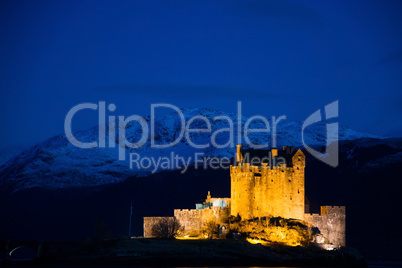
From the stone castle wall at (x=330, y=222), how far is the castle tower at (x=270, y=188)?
2085 mm

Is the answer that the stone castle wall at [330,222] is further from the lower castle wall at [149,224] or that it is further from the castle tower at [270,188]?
the lower castle wall at [149,224]

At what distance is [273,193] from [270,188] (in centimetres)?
76

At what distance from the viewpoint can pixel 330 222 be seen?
108 meters

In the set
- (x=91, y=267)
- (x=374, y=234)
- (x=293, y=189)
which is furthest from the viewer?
(x=374, y=234)

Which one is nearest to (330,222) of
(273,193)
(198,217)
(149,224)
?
(273,193)

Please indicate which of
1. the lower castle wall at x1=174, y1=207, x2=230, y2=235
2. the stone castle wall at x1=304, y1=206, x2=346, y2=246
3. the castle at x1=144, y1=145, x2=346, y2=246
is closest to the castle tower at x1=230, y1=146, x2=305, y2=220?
the castle at x1=144, y1=145, x2=346, y2=246

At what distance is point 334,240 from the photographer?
4259 inches

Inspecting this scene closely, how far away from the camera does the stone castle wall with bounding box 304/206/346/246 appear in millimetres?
106938

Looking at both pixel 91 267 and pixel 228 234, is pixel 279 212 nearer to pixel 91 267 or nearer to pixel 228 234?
pixel 228 234

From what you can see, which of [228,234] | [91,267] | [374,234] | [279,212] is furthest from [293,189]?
[374,234]

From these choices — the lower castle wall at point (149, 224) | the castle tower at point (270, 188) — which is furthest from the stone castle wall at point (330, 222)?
the lower castle wall at point (149, 224)

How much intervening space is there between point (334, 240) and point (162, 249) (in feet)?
81.6

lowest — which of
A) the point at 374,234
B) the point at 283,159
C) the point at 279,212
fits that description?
the point at 374,234

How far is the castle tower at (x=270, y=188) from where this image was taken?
105312mm
